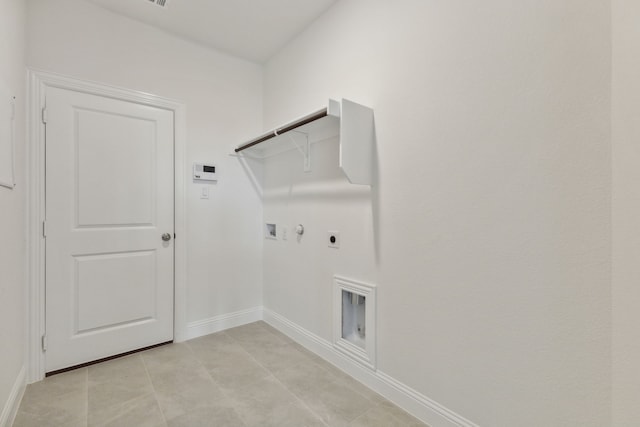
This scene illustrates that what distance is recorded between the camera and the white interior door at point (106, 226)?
6.72 ft

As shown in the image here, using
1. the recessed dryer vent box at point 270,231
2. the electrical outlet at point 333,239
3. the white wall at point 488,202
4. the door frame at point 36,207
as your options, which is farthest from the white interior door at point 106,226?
the white wall at point 488,202

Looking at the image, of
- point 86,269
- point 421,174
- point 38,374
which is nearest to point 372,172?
point 421,174

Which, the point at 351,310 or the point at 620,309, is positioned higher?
the point at 620,309

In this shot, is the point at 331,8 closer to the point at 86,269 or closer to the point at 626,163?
the point at 626,163

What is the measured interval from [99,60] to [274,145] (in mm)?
1415

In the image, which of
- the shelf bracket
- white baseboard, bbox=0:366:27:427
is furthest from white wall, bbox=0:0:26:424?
the shelf bracket

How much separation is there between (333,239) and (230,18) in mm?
1887

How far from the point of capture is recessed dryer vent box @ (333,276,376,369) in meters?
1.86

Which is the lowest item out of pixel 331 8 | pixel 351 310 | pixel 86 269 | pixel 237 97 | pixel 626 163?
pixel 351 310

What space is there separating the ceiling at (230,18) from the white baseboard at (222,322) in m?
2.49

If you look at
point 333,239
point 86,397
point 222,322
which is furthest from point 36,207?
point 333,239

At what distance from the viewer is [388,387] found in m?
1.76

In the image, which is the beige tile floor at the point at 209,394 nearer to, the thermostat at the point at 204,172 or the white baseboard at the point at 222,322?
the white baseboard at the point at 222,322

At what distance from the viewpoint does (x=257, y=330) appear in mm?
2775
